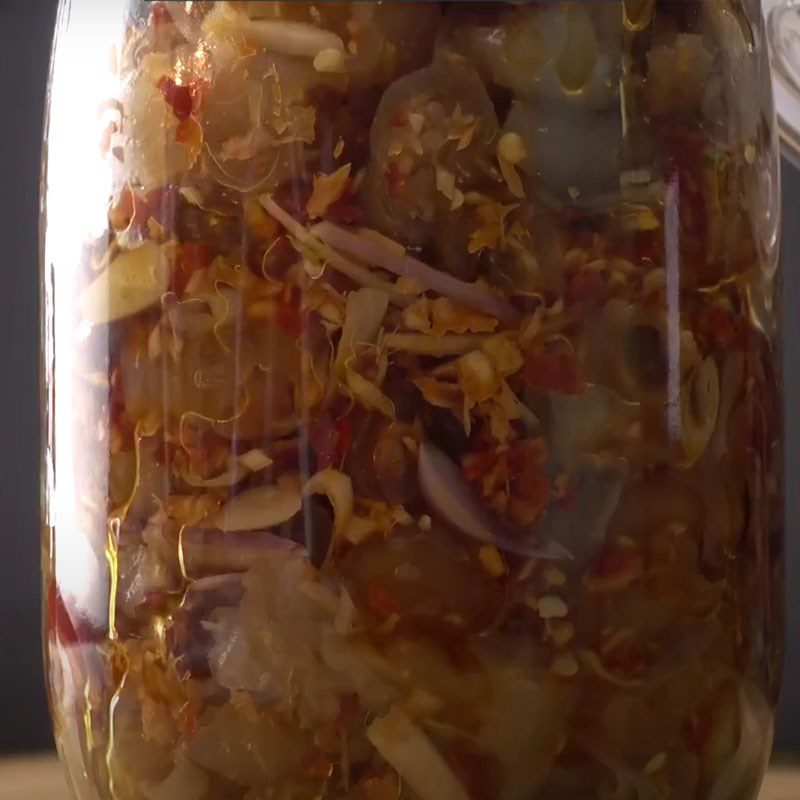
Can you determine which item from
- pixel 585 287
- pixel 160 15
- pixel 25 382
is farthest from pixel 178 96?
pixel 25 382

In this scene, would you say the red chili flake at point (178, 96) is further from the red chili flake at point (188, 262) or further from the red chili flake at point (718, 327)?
the red chili flake at point (718, 327)

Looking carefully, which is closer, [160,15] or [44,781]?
[160,15]

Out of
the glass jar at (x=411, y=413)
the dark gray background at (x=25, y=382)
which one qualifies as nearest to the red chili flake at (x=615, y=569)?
the glass jar at (x=411, y=413)

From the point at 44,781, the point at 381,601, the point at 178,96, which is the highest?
the point at 178,96

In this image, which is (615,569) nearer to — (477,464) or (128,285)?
(477,464)

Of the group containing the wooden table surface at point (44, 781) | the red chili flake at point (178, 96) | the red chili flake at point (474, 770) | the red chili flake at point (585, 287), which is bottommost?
the wooden table surface at point (44, 781)

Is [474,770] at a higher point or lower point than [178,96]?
lower

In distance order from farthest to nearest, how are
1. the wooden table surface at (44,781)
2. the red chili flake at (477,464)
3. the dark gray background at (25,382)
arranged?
1. the dark gray background at (25,382)
2. the wooden table surface at (44,781)
3. the red chili flake at (477,464)
